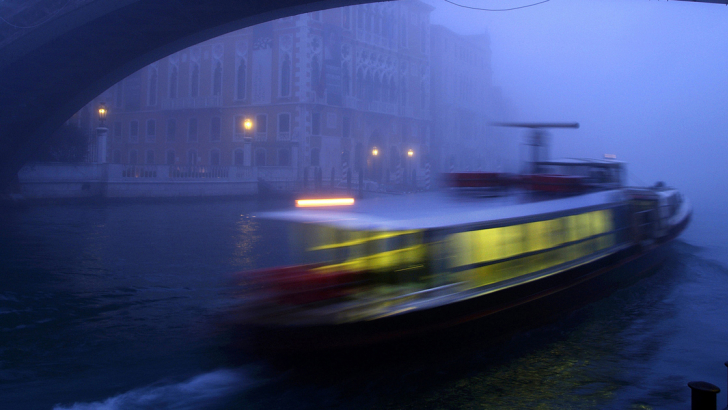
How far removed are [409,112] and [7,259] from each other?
122ft

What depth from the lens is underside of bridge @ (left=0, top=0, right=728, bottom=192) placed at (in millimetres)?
13367

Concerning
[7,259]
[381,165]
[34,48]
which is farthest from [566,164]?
[381,165]

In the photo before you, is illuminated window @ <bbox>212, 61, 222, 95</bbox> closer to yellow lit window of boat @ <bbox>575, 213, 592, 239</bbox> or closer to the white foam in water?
yellow lit window of boat @ <bbox>575, 213, 592, 239</bbox>

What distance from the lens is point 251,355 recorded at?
4.64 m

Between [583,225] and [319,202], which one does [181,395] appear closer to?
[319,202]

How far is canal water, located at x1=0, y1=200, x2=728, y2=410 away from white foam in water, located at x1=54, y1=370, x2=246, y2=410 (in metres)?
0.02

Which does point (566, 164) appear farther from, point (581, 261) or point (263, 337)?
point (263, 337)

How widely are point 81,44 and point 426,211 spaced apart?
1247 centimetres

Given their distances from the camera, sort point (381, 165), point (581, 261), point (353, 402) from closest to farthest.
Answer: point (353, 402), point (581, 261), point (381, 165)

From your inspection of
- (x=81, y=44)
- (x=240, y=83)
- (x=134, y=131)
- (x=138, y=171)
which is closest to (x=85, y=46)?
(x=81, y=44)

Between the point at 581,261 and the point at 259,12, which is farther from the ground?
the point at 259,12

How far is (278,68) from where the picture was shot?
36344 millimetres

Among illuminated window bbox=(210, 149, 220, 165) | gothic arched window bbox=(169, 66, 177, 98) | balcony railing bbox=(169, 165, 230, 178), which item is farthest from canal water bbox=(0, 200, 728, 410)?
gothic arched window bbox=(169, 66, 177, 98)

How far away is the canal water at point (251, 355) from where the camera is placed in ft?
14.7
